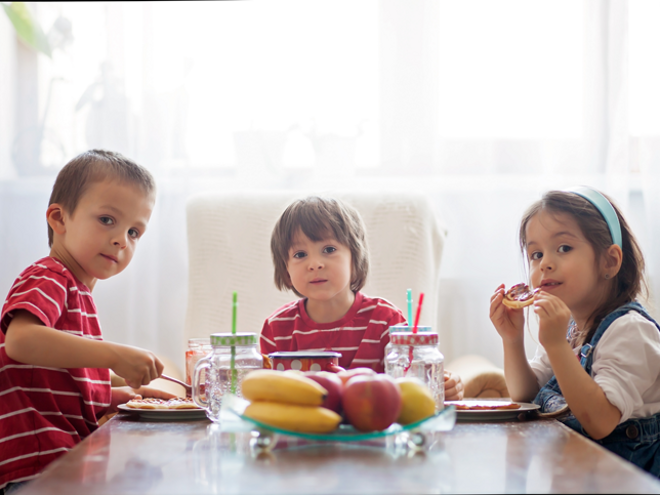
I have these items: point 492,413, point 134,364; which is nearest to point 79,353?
point 134,364

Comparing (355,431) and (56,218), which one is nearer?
(355,431)

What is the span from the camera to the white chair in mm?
2053

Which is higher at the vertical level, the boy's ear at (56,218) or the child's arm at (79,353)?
the boy's ear at (56,218)

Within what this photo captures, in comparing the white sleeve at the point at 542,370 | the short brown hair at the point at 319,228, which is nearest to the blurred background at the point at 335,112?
the short brown hair at the point at 319,228

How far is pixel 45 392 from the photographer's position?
1191mm

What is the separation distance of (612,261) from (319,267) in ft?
2.10

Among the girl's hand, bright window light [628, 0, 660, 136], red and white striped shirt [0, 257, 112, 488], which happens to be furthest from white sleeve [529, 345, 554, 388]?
bright window light [628, 0, 660, 136]

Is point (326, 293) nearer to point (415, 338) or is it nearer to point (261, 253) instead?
point (415, 338)

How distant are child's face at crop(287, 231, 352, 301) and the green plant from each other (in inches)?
59.9

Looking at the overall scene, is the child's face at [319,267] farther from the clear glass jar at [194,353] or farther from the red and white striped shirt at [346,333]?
the clear glass jar at [194,353]

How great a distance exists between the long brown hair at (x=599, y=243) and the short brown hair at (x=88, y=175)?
878 mm

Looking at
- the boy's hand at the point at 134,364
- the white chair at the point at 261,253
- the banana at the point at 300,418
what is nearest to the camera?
the banana at the point at 300,418

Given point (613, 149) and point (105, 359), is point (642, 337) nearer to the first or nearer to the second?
point (105, 359)

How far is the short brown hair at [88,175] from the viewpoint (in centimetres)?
134
